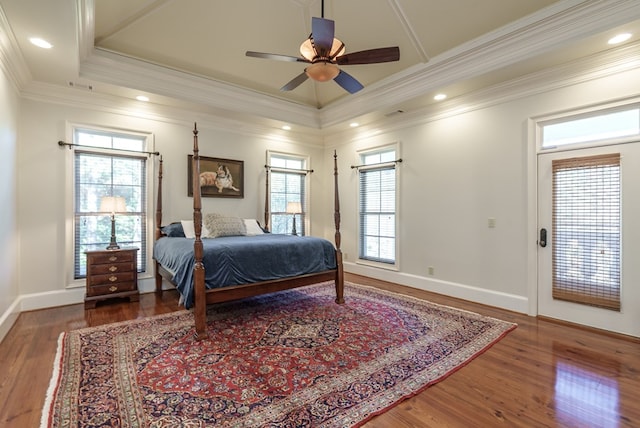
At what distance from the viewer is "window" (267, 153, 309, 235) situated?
19.2 feet

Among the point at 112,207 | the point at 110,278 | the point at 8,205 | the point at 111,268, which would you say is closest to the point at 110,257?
the point at 111,268

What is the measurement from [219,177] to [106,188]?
158 centimetres

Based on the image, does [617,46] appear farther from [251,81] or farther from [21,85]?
[21,85]

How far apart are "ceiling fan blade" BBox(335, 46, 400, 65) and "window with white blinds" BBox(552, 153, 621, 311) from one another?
2.24m

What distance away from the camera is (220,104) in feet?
15.3

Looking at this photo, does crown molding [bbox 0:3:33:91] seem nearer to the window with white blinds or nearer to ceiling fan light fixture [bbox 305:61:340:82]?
ceiling fan light fixture [bbox 305:61:340:82]

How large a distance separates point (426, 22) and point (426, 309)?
3.36 meters

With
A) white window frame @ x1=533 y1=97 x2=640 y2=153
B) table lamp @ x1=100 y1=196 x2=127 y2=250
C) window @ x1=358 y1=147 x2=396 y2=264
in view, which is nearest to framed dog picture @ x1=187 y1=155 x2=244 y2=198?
table lamp @ x1=100 y1=196 x2=127 y2=250

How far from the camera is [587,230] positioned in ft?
10.6

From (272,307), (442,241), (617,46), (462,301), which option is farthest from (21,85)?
(617,46)

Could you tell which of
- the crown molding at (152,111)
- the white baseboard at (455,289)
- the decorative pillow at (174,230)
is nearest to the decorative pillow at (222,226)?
the decorative pillow at (174,230)

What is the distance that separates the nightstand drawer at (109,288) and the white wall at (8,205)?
701 millimetres

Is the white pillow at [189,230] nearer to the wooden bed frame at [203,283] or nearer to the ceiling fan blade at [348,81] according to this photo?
the wooden bed frame at [203,283]

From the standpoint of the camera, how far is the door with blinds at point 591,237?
2965 mm
